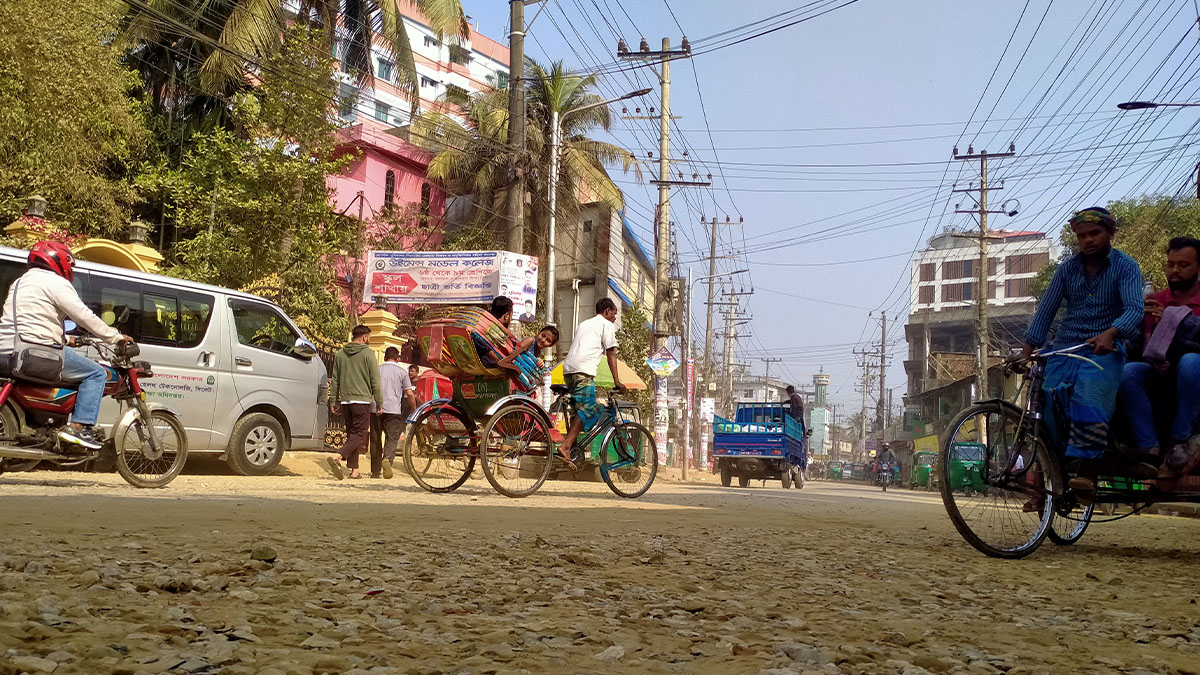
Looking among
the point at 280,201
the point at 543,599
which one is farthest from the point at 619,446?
the point at 280,201

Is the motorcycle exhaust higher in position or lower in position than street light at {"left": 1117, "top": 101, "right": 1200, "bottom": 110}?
lower

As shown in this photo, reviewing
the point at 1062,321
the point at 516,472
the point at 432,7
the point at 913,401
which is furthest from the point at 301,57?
the point at 913,401

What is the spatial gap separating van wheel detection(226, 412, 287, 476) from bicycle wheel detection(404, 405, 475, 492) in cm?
311

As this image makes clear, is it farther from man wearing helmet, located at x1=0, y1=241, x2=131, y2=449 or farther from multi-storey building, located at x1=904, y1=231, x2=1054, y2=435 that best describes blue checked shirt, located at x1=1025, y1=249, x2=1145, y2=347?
multi-storey building, located at x1=904, y1=231, x2=1054, y2=435

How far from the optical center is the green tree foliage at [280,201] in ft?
56.5

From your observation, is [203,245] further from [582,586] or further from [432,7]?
[582,586]

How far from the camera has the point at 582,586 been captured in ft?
11.6

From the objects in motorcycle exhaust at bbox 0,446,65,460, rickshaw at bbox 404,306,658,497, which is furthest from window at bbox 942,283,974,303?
motorcycle exhaust at bbox 0,446,65,460

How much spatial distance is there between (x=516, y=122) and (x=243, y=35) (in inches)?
322

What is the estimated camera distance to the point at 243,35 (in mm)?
22906

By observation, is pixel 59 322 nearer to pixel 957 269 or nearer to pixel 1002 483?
pixel 1002 483

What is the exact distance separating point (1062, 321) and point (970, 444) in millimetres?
966

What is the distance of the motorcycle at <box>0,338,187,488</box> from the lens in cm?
758

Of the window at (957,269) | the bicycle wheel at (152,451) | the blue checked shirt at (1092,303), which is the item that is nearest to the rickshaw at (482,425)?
the bicycle wheel at (152,451)
